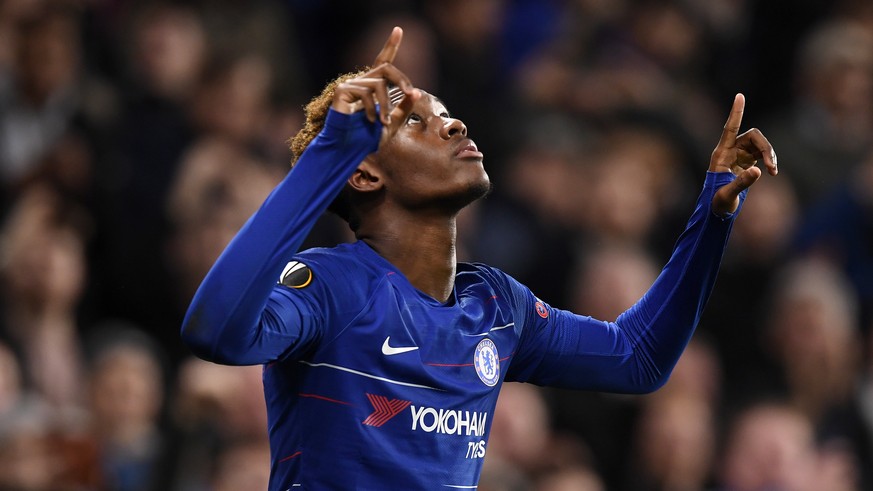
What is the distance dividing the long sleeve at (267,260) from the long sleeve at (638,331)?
0.87 metres

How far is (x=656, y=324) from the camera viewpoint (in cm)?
392

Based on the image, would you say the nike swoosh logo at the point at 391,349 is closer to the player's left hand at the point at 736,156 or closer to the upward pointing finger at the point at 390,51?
the upward pointing finger at the point at 390,51

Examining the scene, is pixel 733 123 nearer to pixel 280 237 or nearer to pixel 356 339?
pixel 356 339

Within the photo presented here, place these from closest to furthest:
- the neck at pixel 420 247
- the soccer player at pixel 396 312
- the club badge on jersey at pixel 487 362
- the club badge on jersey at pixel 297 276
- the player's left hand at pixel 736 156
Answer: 1. the soccer player at pixel 396 312
2. the club badge on jersey at pixel 297 276
3. the club badge on jersey at pixel 487 362
4. the neck at pixel 420 247
5. the player's left hand at pixel 736 156

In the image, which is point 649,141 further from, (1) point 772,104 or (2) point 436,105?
(2) point 436,105

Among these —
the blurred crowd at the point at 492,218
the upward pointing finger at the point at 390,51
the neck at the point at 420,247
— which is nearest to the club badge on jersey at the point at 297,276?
the neck at the point at 420,247

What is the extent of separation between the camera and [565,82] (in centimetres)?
927

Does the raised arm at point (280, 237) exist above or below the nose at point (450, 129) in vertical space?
below

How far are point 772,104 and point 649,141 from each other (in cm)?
183

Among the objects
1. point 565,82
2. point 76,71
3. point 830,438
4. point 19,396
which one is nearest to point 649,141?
point 565,82

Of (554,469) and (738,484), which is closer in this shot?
(554,469)

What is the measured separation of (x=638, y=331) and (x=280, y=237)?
135cm

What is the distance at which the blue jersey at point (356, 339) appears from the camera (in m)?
2.97

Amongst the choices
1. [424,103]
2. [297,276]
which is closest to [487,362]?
[297,276]
